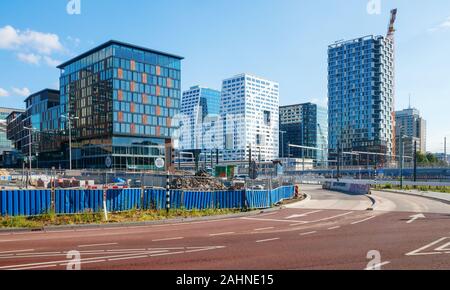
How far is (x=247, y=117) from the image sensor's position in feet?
582

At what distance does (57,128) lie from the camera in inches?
4158

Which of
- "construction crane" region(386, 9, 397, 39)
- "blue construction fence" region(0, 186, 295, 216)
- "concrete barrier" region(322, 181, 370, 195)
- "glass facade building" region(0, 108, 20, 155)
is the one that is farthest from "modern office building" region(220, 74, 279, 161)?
"blue construction fence" region(0, 186, 295, 216)

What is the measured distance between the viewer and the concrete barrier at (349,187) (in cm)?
4500

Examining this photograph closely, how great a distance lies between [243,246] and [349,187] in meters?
40.8

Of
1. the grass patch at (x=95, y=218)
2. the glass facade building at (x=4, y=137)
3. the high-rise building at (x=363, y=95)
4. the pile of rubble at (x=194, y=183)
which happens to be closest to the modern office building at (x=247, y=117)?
the high-rise building at (x=363, y=95)

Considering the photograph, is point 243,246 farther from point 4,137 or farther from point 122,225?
point 4,137

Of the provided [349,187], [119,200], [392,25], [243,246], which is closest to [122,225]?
[119,200]

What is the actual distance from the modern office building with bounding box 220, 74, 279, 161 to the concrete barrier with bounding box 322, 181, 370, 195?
4379 inches

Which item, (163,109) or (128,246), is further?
(163,109)

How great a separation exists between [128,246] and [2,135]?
190 metres

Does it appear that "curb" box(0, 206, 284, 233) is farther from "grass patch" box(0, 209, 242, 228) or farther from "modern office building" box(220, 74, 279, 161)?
"modern office building" box(220, 74, 279, 161)
